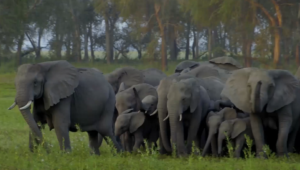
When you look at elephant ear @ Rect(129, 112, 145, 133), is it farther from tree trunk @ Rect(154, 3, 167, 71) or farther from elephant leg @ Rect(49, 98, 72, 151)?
tree trunk @ Rect(154, 3, 167, 71)

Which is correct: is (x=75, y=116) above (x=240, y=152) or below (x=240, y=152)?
above

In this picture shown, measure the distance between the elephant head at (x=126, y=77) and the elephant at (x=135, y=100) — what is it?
2.24 m

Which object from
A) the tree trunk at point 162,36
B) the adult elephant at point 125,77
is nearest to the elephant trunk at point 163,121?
the adult elephant at point 125,77

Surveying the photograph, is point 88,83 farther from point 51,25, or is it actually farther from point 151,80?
point 51,25

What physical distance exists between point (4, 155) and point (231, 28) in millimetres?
28522

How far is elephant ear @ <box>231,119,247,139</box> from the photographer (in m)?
10.5

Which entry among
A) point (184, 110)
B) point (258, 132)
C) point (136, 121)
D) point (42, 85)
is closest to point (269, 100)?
point (258, 132)

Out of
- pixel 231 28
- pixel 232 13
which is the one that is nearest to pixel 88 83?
pixel 232 13

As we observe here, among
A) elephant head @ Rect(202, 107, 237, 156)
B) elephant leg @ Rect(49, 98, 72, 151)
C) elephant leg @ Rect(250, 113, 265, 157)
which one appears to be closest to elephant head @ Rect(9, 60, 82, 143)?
elephant leg @ Rect(49, 98, 72, 151)

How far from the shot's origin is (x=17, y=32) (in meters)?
30.8

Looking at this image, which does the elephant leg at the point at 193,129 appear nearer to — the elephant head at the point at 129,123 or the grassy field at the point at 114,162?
the grassy field at the point at 114,162

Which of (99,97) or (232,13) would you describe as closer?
(99,97)

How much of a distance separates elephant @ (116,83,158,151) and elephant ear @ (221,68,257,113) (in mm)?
1367

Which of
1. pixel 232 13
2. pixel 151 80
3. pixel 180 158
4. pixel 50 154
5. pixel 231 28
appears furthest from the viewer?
pixel 231 28
